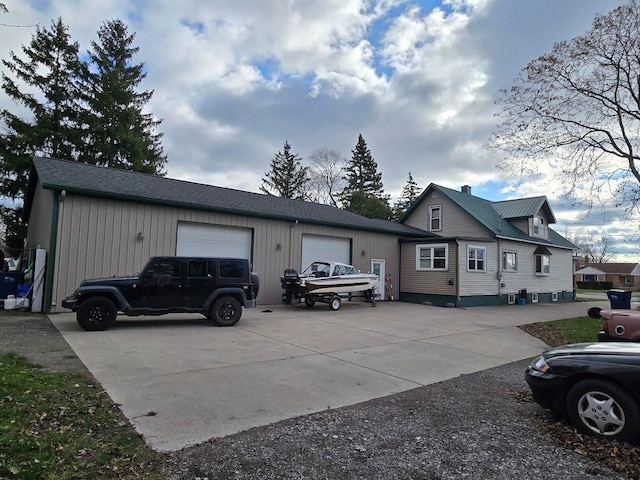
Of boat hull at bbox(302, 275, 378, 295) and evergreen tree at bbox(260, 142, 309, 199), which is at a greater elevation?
evergreen tree at bbox(260, 142, 309, 199)

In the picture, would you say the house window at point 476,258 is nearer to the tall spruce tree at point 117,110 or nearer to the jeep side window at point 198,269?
the jeep side window at point 198,269

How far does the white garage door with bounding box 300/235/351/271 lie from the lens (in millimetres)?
17156

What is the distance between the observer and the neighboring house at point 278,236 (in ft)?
38.1

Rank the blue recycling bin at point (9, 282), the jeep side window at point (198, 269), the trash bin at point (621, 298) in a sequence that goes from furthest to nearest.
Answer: the trash bin at point (621, 298)
the blue recycling bin at point (9, 282)
the jeep side window at point (198, 269)

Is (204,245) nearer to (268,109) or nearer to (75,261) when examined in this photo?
(75,261)

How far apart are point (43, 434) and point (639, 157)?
17.4 meters

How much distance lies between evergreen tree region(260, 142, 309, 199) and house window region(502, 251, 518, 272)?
27.0 m

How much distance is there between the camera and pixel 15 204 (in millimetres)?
24953

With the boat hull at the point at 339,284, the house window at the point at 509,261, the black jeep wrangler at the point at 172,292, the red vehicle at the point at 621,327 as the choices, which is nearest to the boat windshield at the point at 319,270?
the boat hull at the point at 339,284

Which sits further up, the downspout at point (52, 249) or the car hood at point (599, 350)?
the downspout at point (52, 249)

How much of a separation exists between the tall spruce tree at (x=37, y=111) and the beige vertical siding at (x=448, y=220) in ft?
78.1

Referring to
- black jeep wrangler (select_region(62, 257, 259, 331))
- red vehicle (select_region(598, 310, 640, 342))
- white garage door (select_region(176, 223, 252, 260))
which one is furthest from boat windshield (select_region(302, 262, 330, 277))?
red vehicle (select_region(598, 310, 640, 342))

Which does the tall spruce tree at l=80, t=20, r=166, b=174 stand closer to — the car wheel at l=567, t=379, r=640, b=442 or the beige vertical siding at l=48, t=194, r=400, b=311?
the beige vertical siding at l=48, t=194, r=400, b=311

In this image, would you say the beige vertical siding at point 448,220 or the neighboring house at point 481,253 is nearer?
the neighboring house at point 481,253
